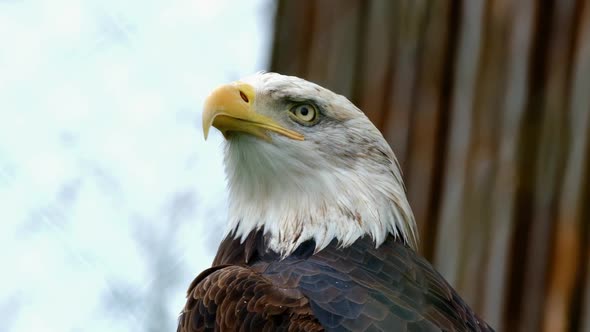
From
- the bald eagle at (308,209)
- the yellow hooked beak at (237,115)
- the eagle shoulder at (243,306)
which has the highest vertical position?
the yellow hooked beak at (237,115)

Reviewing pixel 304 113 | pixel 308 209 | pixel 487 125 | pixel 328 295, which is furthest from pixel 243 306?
pixel 487 125

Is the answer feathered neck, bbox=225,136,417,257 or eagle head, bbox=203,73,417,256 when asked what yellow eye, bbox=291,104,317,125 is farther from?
feathered neck, bbox=225,136,417,257

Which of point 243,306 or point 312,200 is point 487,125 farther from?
point 243,306

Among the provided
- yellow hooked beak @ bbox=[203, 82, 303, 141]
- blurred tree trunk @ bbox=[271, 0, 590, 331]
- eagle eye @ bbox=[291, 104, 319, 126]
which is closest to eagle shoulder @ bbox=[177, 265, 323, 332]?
yellow hooked beak @ bbox=[203, 82, 303, 141]

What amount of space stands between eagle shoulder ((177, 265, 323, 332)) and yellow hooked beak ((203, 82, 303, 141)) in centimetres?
54

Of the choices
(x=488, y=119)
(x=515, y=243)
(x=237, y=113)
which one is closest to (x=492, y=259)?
(x=515, y=243)

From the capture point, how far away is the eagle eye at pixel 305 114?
523 centimetres

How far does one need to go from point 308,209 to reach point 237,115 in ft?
1.46

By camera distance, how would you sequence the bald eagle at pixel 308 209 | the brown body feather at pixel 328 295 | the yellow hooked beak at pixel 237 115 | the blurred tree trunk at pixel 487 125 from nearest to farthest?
the brown body feather at pixel 328 295 < the bald eagle at pixel 308 209 < the yellow hooked beak at pixel 237 115 < the blurred tree trunk at pixel 487 125

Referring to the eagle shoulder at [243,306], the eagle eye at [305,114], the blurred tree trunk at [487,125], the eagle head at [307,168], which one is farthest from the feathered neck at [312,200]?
the blurred tree trunk at [487,125]

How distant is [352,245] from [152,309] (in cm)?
160

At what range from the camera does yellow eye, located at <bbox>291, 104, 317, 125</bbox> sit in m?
5.24

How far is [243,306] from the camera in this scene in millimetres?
4617

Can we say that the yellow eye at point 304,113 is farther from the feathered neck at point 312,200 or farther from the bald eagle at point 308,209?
the feathered neck at point 312,200
